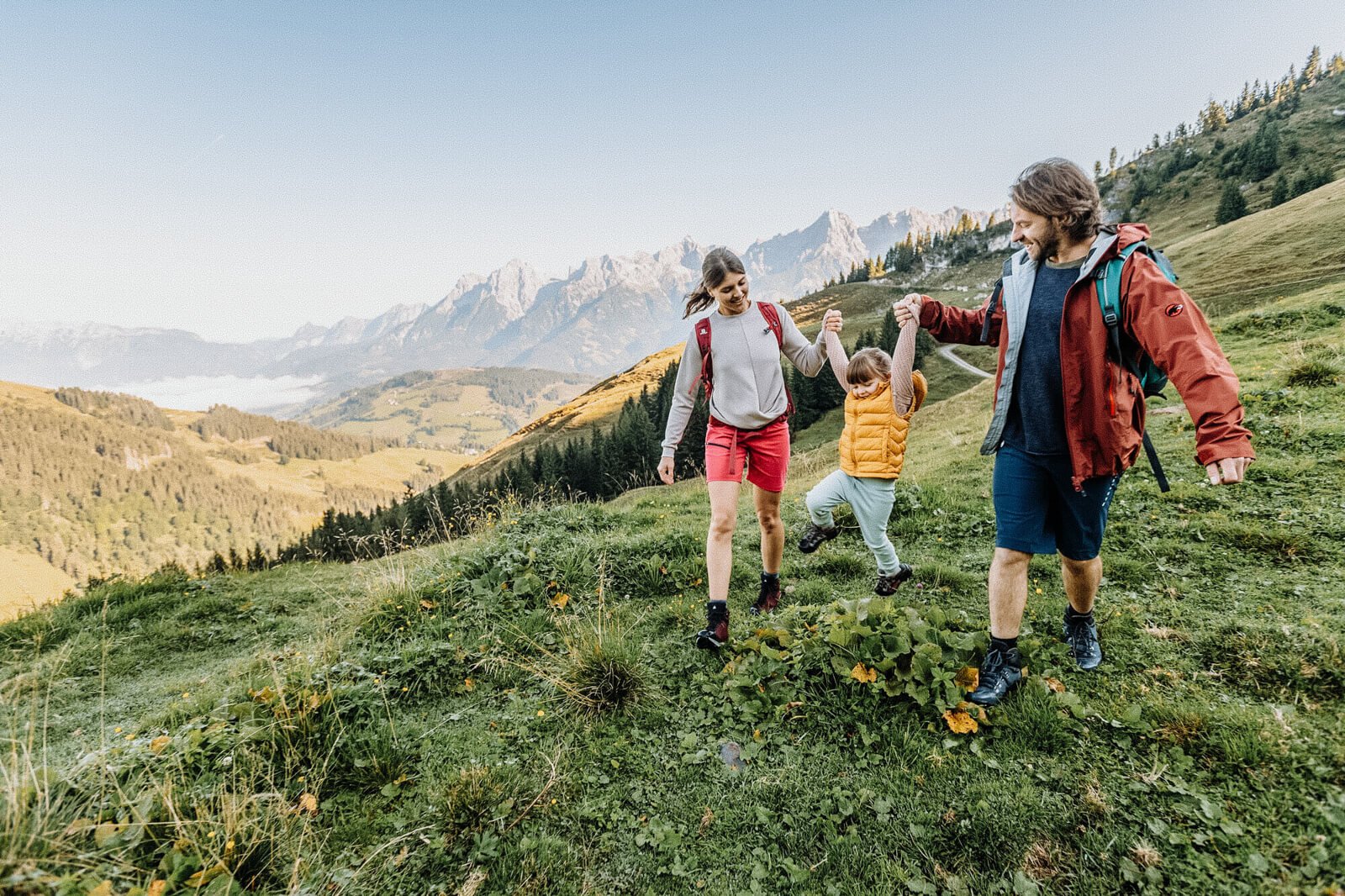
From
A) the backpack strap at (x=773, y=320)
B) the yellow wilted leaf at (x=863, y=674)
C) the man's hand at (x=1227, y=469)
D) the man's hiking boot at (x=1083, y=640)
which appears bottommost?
the man's hiking boot at (x=1083, y=640)

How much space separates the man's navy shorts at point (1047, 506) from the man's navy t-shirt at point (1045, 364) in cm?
12

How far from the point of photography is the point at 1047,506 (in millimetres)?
3719

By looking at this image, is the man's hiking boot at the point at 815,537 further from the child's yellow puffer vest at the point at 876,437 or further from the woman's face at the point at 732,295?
the woman's face at the point at 732,295

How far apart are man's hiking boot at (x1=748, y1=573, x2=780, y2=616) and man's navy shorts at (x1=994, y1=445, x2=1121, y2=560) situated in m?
2.21

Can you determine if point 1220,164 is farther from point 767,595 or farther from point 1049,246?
point 767,595

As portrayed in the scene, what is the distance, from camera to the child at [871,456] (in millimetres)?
5770

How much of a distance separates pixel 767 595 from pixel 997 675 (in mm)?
2174

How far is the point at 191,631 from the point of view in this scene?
7.45 m

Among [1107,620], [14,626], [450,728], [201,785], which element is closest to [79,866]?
[201,785]

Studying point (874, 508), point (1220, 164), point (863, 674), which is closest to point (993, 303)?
point (874, 508)

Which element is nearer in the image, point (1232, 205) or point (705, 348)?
point (705, 348)

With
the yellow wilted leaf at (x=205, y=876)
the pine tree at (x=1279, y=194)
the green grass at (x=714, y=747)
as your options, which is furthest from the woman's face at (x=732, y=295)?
the pine tree at (x=1279, y=194)

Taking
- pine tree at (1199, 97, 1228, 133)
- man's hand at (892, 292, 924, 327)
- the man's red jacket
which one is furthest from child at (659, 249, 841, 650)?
pine tree at (1199, 97, 1228, 133)

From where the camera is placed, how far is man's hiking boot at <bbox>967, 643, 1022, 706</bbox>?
3.55 meters
